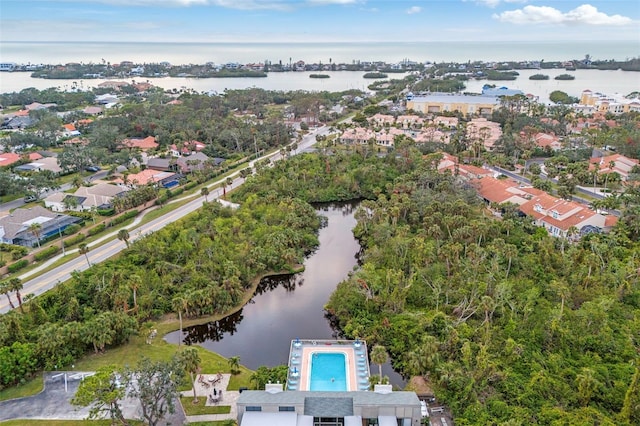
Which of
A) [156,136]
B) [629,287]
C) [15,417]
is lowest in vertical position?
[15,417]

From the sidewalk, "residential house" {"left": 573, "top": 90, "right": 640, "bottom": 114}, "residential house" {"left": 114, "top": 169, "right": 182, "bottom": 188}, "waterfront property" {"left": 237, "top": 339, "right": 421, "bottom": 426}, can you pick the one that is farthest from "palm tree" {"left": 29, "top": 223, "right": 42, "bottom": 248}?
"residential house" {"left": 573, "top": 90, "right": 640, "bottom": 114}

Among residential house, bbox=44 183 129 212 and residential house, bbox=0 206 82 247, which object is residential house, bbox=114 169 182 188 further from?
residential house, bbox=0 206 82 247

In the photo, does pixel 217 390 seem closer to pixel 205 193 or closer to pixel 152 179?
pixel 205 193

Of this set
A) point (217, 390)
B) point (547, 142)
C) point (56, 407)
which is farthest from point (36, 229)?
point (547, 142)

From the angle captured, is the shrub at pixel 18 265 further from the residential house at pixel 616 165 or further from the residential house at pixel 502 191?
the residential house at pixel 616 165

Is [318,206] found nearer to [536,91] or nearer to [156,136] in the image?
[156,136]

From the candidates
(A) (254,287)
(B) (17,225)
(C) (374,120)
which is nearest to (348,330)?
(A) (254,287)

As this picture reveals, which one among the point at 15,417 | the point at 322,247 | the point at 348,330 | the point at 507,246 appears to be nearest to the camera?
the point at 15,417
